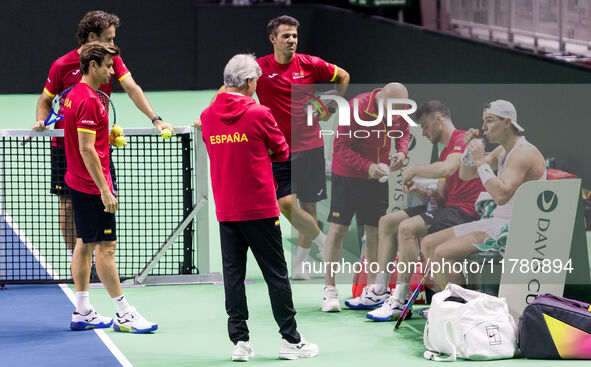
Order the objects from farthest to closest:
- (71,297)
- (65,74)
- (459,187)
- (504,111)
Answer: (65,74) → (71,297) → (459,187) → (504,111)

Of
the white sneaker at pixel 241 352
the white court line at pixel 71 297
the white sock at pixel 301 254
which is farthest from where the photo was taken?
the white sock at pixel 301 254

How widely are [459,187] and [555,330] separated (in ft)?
4.62

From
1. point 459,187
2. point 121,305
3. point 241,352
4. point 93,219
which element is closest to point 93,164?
point 93,219

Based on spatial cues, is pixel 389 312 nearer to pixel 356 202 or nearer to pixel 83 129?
pixel 356 202

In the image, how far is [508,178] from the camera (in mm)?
6586

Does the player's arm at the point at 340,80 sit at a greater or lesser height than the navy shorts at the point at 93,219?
greater

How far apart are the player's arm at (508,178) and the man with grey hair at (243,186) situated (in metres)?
1.37

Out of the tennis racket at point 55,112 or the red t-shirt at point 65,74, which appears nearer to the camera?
the tennis racket at point 55,112

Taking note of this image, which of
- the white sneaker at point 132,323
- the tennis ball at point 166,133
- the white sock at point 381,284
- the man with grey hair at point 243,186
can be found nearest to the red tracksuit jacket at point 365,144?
the white sock at point 381,284

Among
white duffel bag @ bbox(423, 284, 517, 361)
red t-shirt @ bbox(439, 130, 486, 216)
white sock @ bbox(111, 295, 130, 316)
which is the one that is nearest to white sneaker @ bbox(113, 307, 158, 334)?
white sock @ bbox(111, 295, 130, 316)

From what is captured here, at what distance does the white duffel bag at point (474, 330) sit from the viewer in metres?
6.14

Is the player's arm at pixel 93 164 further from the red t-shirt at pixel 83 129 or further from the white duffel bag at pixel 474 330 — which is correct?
the white duffel bag at pixel 474 330

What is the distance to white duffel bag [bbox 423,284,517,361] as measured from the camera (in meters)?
6.14

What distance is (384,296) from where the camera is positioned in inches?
295
